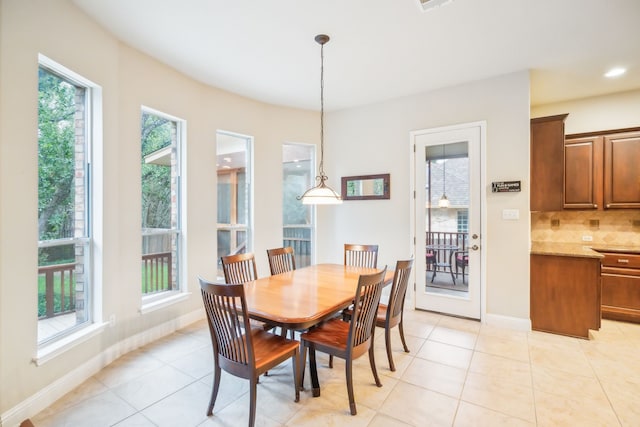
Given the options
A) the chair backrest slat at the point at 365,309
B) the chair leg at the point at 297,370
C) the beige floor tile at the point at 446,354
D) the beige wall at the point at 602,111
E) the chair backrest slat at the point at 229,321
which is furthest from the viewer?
the beige wall at the point at 602,111

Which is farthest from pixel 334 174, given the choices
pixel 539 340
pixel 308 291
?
pixel 539 340

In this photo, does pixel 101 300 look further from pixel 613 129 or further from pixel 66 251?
pixel 613 129

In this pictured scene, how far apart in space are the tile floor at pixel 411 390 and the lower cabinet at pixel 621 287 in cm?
60

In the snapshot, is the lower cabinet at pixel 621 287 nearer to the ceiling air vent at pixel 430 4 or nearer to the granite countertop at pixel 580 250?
the granite countertop at pixel 580 250

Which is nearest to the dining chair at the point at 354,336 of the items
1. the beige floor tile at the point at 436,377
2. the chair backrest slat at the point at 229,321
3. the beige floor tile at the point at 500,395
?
the beige floor tile at the point at 436,377

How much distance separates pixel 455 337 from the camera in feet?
10.7

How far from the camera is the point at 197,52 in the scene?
3.00m

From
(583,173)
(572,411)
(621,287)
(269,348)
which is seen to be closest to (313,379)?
A: (269,348)

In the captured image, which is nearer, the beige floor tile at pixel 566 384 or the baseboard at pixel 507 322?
the beige floor tile at pixel 566 384

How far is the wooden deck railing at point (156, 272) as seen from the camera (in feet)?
10.6

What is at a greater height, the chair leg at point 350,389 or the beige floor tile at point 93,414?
the chair leg at point 350,389

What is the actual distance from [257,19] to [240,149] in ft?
6.92

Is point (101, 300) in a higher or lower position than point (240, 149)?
lower

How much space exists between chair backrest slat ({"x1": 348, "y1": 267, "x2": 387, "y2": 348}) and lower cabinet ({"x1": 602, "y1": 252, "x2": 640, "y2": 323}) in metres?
3.40
